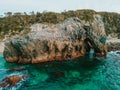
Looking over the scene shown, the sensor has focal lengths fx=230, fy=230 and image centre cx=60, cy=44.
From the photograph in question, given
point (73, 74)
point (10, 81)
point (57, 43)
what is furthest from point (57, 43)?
point (10, 81)

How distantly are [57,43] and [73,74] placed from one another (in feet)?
44.2

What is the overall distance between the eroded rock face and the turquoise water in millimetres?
2715

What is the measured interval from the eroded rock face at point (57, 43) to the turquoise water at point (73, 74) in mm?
2715

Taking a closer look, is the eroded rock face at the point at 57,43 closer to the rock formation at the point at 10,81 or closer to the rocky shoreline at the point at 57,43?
the rocky shoreline at the point at 57,43

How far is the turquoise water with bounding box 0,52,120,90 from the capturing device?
129 ft

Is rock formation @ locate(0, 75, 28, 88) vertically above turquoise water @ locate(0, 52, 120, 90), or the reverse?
rock formation @ locate(0, 75, 28, 88)

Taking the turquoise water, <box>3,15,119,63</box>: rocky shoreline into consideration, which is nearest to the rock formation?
the turquoise water

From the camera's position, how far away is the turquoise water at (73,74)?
1549 inches

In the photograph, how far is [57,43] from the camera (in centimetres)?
5828

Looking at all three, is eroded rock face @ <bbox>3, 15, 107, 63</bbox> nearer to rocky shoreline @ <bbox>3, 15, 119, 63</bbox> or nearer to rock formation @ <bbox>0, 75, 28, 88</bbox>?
rocky shoreline @ <bbox>3, 15, 119, 63</bbox>

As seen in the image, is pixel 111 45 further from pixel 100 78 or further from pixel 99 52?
pixel 100 78

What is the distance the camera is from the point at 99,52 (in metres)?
66.7

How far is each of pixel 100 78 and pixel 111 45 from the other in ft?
140

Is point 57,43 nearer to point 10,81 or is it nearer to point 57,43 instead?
point 57,43
